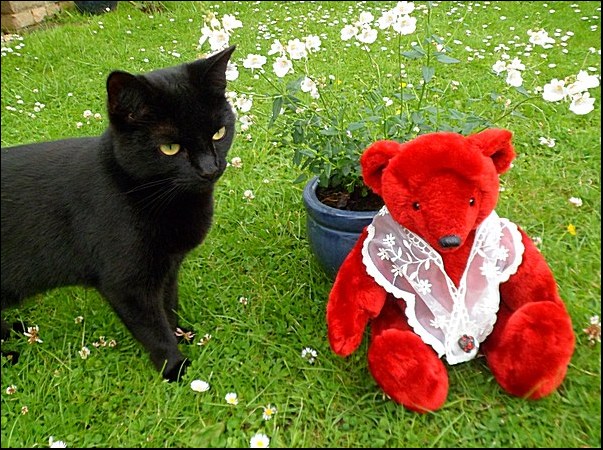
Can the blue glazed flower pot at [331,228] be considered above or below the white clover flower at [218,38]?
below

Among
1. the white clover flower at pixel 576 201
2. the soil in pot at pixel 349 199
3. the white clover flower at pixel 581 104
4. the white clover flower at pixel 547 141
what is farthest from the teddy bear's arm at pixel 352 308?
the white clover flower at pixel 547 141

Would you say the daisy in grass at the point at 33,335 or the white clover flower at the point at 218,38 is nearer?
the white clover flower at the point at 218,38

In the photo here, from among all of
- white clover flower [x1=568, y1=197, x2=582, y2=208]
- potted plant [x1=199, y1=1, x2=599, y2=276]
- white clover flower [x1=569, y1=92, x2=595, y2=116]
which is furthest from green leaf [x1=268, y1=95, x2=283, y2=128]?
white clover flower [x1=568, y1=197, x2=582, y2=208]

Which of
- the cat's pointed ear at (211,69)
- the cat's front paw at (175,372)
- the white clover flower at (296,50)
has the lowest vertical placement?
the cat's front paw at (175,372)

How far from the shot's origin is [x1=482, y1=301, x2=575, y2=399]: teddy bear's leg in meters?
1.41

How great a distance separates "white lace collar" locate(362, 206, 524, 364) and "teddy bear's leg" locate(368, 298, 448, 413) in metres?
0.06

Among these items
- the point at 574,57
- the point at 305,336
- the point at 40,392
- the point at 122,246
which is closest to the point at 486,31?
the point at 574,57

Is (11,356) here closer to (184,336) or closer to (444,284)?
(184,336)

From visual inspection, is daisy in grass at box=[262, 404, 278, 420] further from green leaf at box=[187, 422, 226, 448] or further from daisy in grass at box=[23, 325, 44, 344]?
daisy in grass at box=[23, 325, 44, 344]

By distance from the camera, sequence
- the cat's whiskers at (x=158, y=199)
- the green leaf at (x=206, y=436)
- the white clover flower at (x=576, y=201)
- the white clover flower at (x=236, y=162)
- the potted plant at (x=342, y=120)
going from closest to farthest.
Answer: the green leaf at (x=206, y=436) < the cat's whiskers at (x=158, y=199) < the potted plant at (x=342, y=120) < the white clover flower at (x=576, y=201) < the white clover flower at (x=236, y=162)

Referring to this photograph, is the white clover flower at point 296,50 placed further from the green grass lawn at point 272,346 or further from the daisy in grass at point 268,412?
the daisy in grass at point 268,412

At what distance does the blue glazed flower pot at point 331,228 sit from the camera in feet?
5.91

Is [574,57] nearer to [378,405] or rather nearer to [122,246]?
[378,405]

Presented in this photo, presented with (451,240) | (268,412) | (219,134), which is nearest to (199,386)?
(268,412)
